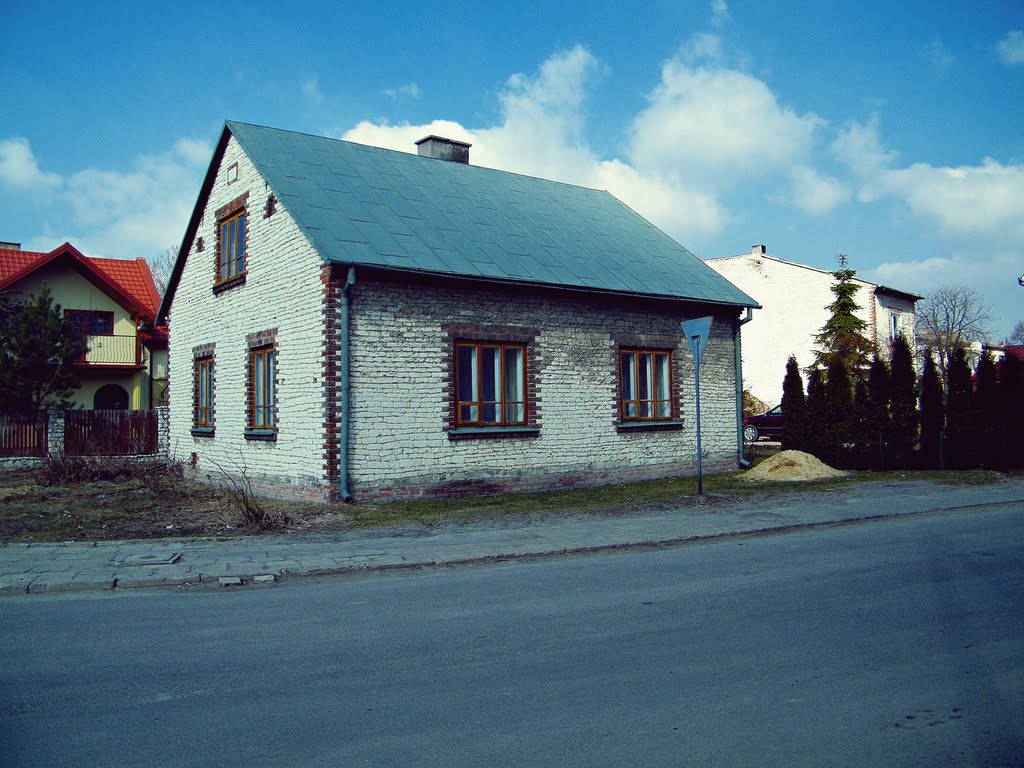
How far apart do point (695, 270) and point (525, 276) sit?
6180mm

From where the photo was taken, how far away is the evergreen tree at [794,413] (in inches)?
781

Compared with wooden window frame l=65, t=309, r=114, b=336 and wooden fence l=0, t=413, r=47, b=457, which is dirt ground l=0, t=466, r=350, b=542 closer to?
wooden fence l=0, t=413, r=47, b=457

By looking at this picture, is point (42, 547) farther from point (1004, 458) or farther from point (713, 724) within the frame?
point (1004, 458)

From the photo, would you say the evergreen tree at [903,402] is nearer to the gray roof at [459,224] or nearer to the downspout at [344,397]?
the gray roof at [459,224]

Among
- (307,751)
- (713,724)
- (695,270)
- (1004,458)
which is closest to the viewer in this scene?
(307,751)

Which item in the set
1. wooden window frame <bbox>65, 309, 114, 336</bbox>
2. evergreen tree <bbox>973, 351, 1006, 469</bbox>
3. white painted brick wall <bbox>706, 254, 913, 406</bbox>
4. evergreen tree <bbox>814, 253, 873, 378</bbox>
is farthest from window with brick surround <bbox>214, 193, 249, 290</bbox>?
white painted brick wall <bbox>706, 254, 913, 406</bbox>

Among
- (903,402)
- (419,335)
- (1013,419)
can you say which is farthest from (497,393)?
(1013,419)

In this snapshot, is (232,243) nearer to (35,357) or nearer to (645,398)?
(645,398)

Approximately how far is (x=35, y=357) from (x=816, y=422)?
22829mm

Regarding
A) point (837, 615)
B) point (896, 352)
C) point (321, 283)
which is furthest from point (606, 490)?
point (837, 615)

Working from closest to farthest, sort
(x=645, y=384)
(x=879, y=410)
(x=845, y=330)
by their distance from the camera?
(x=645, y=384) → (x=879, y=410) → (x=845, y=330)

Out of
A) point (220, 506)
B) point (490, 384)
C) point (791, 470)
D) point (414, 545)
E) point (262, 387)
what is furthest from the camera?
point (791, 470)

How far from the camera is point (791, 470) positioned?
1695cm

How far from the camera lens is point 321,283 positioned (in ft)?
44.6
